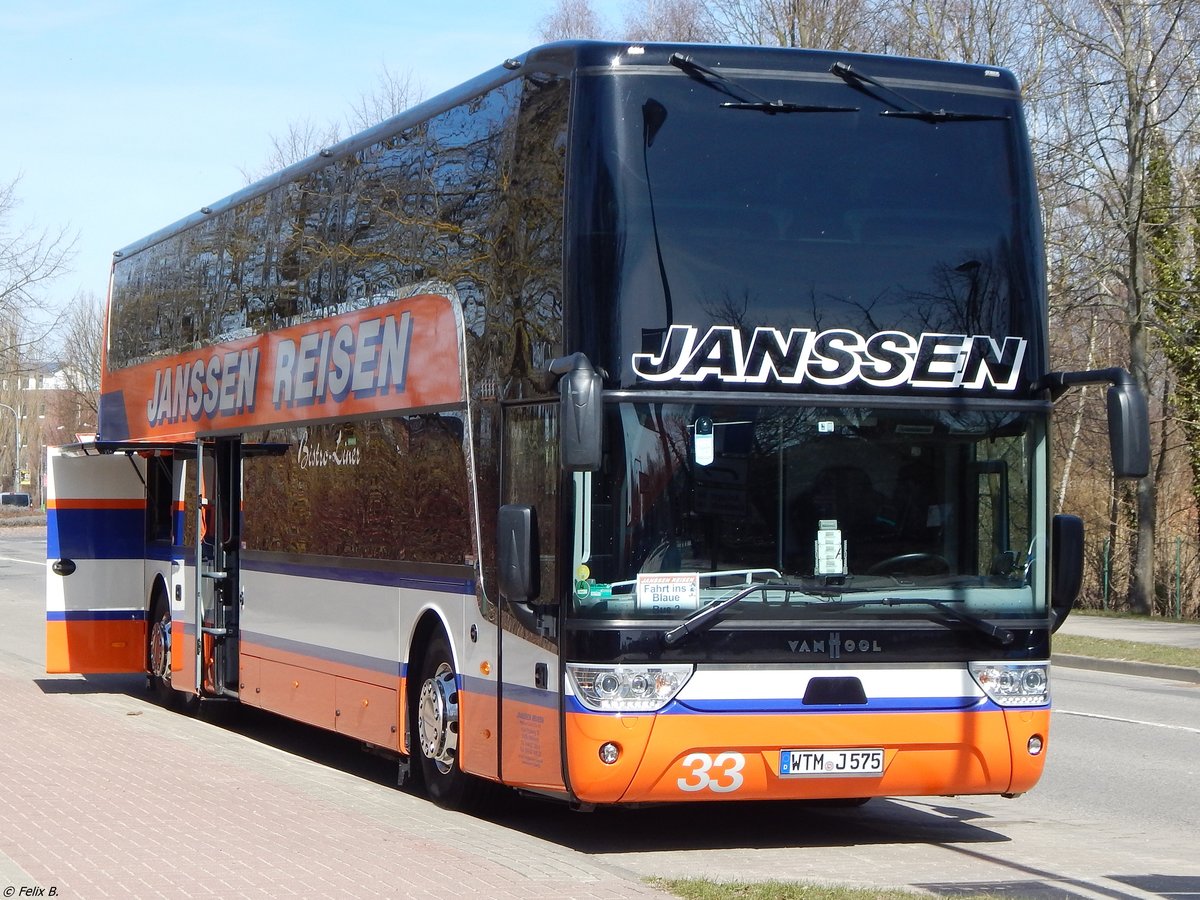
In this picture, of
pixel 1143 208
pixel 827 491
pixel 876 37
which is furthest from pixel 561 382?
pixel 876 37

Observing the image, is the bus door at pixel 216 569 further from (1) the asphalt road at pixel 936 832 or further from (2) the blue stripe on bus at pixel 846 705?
(2) the blue stripe on bus at pixel 846 705

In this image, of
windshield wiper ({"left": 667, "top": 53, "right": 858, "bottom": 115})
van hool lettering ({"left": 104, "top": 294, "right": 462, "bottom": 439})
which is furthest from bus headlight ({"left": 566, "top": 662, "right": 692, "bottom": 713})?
windshield wiper ({"left": 667, "top": 53, "right": 858, "bottom": 115})

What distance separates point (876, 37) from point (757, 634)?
28.2 m

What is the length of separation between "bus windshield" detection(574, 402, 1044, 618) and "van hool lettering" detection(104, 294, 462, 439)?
187cm

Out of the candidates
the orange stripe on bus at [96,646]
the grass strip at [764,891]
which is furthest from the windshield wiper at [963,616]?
the orange stripe on bus at [96,646]

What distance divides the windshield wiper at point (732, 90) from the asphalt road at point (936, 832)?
3778 mm

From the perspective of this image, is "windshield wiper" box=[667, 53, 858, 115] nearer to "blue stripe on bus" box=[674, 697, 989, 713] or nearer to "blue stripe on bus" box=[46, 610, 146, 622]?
"blue stripe on bus" box=[674, 697, 989, 713]

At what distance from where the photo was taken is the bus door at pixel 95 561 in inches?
675

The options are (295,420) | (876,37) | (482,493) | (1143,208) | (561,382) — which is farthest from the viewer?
(876,37)

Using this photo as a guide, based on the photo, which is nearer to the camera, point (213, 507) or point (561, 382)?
point (561, 382)

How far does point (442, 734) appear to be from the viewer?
10.1 metres

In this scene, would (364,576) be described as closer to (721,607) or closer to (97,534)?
(721,607)

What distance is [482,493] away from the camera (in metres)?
9.47

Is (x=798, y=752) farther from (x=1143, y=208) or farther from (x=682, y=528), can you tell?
(x=1143, y=208)
